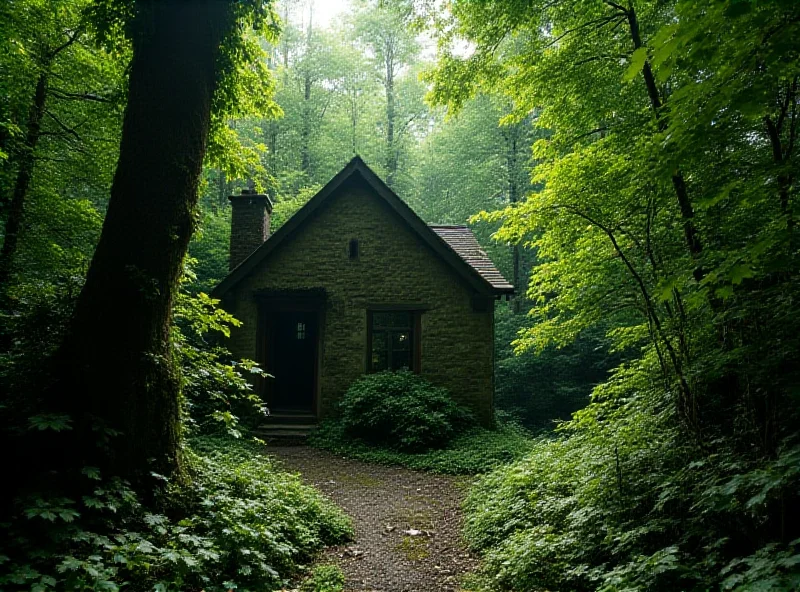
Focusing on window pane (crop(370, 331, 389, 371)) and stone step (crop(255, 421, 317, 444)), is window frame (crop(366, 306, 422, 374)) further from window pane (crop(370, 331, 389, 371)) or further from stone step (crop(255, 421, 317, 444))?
stone step (crop(255, 421, 317, 444))

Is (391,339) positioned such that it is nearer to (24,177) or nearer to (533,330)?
(533,330)

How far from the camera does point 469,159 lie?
23.4 metres

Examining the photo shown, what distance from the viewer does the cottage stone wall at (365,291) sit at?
12375 millimetres

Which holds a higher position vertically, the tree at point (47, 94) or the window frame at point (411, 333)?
the tree at point (47, 94)

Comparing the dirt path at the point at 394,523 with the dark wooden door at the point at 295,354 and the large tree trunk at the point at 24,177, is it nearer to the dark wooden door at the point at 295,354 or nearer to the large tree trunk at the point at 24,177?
the dark wooden door at the point at 295,354

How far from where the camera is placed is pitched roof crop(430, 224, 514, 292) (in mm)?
12695

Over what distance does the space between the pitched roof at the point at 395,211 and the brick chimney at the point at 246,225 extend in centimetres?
132

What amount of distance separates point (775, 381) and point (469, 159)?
2175 cm

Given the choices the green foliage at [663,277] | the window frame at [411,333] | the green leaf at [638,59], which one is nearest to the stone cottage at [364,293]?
the window frame at [411,333]

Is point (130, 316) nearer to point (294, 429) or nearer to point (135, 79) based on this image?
point (135, 79)

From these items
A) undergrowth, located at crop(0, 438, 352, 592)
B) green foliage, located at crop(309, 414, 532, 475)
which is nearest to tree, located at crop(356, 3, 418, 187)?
green foliage, located at crop(309, 414, 532, 475)

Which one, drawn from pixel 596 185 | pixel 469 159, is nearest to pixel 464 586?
pixel 596 185

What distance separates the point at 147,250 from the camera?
4.08m

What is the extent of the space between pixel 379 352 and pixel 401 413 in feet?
8.30
